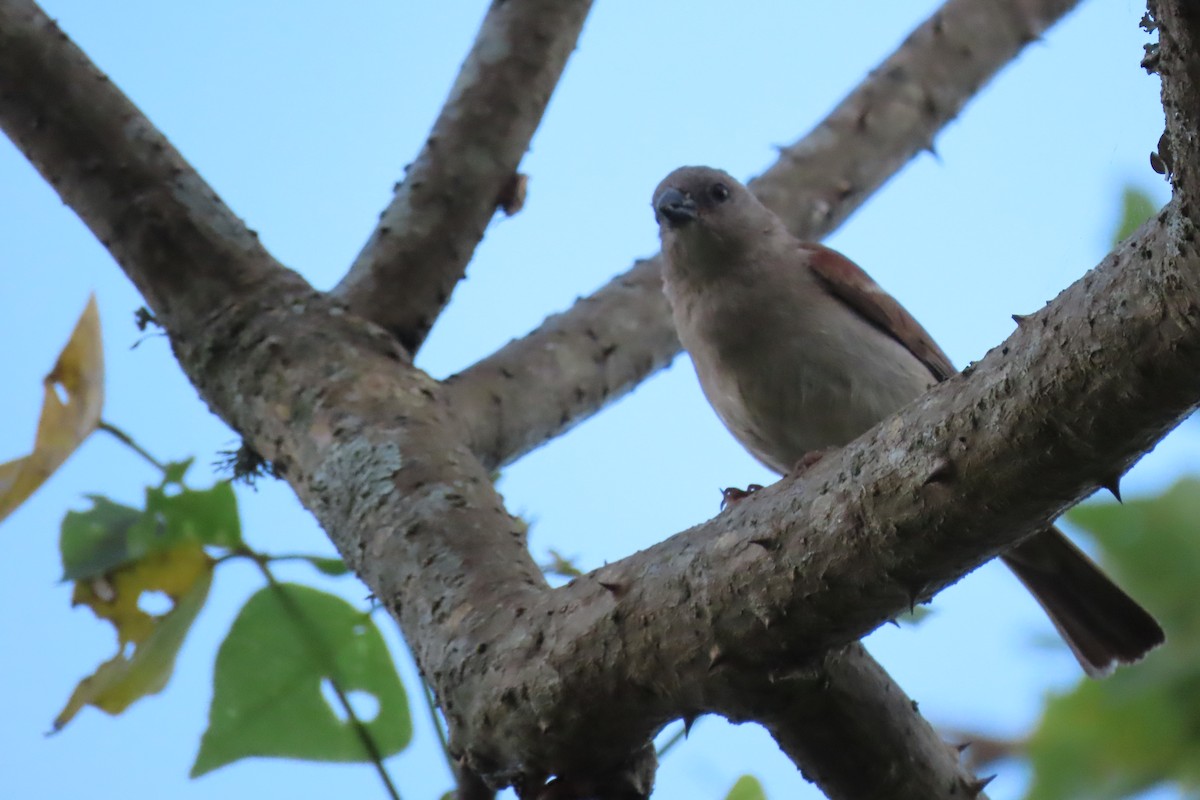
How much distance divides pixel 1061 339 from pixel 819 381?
6.49 feet

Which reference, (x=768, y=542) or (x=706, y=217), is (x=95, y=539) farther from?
(x=706, y=217)

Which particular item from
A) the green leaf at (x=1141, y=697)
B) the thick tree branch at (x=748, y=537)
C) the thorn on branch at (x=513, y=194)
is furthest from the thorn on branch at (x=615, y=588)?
the thorn on branch at (x=513, y=194)

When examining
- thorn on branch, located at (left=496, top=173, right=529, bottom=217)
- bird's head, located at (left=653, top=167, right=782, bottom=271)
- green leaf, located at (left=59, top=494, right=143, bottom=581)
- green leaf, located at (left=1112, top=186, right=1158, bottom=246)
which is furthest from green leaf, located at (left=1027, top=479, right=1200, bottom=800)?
green leaf, located at (left=59, top=494, right=143, bottom=581)

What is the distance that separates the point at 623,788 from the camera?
1964 mm

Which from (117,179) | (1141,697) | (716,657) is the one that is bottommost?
Result: (1141,697)

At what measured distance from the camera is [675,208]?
3990mm

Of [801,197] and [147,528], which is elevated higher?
[801,197]

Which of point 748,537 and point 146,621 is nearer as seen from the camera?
point 748,537

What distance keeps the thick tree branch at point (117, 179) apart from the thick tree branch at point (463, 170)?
322 millimetres

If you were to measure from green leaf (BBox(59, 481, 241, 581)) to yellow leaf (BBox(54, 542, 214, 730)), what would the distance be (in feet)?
0.10

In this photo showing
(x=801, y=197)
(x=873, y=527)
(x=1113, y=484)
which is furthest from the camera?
(x=801, y=197)

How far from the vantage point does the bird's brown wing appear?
361cm

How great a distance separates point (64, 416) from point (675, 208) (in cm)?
200

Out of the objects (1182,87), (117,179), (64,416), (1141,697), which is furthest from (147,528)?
(1182,87)
